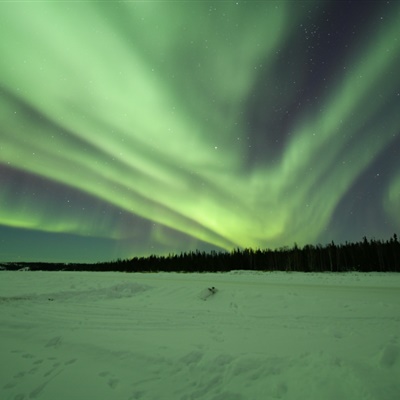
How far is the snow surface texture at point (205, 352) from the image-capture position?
4.03 meters

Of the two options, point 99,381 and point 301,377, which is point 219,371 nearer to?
point 301,377

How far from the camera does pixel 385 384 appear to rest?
3855mm

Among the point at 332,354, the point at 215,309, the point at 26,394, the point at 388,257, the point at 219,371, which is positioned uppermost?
the point at 388,257

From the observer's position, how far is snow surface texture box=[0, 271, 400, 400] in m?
4.03

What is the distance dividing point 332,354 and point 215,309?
5.38m

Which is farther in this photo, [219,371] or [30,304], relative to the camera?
[30,304]

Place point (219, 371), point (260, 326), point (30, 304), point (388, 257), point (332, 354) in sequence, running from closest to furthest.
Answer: point (219, 371) < point (332, 354) < point (260, 326) < point (30, 304) < point (388, 257)

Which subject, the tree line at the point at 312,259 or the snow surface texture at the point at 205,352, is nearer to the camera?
the snow surface texture at the point at 205,352

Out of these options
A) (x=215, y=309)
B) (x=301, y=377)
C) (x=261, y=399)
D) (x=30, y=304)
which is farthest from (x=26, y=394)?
(x=30, y=304)

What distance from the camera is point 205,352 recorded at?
538 centimetres

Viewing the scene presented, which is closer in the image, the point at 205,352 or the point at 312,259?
the point at 205,352

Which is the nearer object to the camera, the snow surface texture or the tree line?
the snow surface texture

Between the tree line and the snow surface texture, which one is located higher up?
the tree line

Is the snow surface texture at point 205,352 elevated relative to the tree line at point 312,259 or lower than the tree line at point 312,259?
lower
